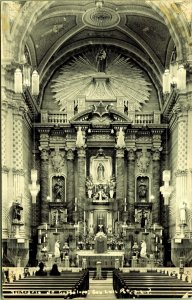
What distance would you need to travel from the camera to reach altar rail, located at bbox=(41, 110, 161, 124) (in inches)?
927

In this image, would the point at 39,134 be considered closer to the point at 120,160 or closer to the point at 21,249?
the point at 120,160

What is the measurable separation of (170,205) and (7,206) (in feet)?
22.5

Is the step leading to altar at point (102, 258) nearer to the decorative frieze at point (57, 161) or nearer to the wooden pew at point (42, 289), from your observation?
the decorative frieze at point (57, 161)

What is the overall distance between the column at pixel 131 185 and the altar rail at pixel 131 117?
1.31 metres

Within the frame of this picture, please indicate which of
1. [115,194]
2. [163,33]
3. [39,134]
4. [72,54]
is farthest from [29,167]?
[163,33]

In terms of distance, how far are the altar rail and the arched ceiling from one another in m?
1.25

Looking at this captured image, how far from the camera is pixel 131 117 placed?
23.5 meters

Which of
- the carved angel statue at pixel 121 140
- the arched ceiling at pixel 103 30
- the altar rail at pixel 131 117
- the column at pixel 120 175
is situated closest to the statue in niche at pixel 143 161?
the column at pixel 120 175

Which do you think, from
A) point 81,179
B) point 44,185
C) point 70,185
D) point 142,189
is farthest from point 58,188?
point 142,189

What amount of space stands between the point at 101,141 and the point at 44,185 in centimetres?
288

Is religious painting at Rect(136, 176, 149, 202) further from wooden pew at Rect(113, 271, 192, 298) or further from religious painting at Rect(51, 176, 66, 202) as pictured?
wooden pew at Rect(113, 271, 192, 298)

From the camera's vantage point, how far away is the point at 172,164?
21797mm

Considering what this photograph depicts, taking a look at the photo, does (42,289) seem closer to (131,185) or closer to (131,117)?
(131,185)

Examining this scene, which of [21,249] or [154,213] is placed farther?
[154,213]
